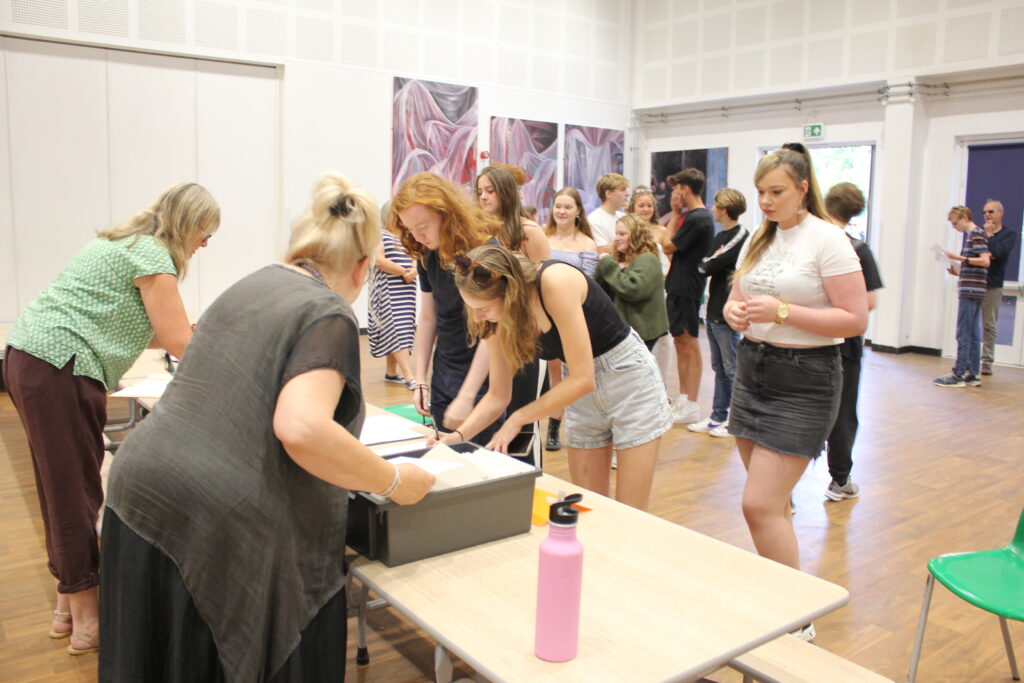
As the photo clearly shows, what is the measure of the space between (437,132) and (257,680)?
8279 mm

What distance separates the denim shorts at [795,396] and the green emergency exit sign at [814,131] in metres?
7.83

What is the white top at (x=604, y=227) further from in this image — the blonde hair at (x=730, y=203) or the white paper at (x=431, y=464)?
the white paper at (x=431, y=464)

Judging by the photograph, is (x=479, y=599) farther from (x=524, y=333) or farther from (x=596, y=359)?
(x=596, y=359)

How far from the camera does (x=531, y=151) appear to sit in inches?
393

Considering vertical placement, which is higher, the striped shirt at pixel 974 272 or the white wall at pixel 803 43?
the white wall at pixel 803 43

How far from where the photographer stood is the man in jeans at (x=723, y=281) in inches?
199

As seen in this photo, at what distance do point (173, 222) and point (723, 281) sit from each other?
363 cm

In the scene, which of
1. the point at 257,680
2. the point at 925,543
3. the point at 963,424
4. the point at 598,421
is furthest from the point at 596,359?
the point at 963,424

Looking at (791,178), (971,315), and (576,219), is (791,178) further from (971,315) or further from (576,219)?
(971,315)

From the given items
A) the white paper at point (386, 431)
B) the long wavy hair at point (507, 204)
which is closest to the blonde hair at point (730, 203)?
the long wavy hair at point (507, 204)

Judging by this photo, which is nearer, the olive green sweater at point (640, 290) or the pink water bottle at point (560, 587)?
the pink water bottle at point (560, 587)

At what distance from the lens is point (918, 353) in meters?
8.84

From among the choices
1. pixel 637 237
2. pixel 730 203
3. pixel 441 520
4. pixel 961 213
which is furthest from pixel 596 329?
pixel 961 213

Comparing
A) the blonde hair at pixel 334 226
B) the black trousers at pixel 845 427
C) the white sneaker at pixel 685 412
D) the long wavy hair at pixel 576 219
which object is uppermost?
the long wavy hair at pixel 576 219
